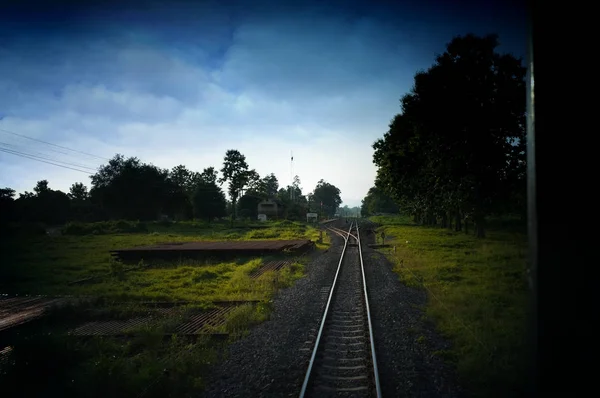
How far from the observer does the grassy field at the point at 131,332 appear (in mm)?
5445

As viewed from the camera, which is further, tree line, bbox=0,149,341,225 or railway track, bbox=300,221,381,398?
tree line, bbox=0,149,341,225

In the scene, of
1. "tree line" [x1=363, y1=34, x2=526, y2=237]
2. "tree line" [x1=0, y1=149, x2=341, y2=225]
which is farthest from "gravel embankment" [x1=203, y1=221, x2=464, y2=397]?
"tree line" [x1=0, y1=149, x2=341, y2=225]

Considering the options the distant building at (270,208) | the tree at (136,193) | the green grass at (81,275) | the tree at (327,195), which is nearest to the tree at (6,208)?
the green grass at (81,275)

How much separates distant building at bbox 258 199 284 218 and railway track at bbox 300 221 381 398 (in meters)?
72.7

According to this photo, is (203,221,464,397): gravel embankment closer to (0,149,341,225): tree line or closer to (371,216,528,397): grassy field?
(371,216,528,397): grassy field

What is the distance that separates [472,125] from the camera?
64.8 feet

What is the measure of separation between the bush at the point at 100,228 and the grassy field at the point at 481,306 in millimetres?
41941

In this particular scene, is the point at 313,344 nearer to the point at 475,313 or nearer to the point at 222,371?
the point at 222,371

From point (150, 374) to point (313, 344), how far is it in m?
3.29

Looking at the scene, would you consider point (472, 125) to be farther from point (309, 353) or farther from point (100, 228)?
point (100, 228)

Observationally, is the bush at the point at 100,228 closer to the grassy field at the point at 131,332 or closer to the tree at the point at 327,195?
the grassy field at the point at 131,332

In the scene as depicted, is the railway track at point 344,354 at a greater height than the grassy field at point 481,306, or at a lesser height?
lesser

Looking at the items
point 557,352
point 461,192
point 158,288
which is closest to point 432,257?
point 461,192

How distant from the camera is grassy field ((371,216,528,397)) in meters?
5.48
